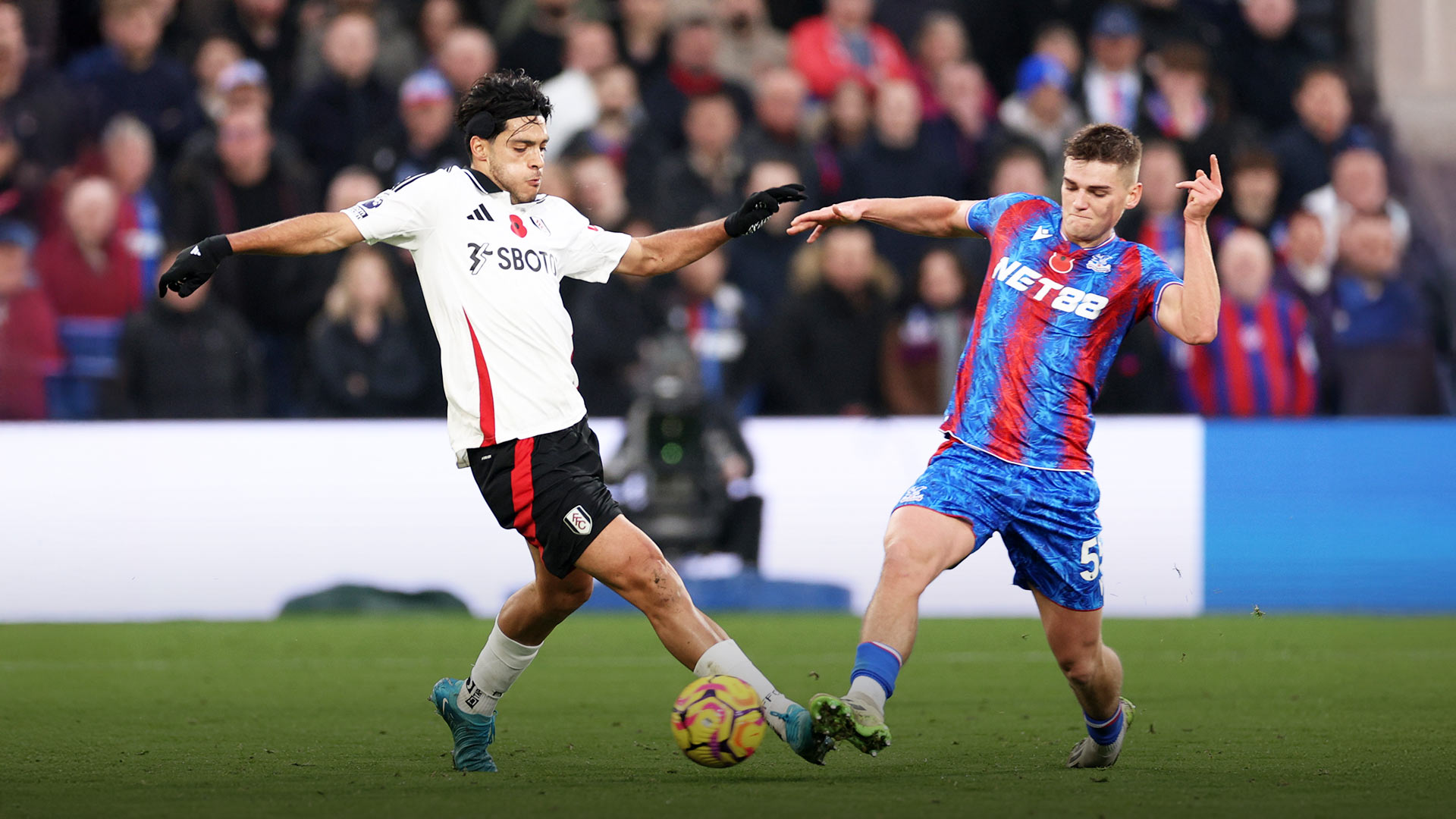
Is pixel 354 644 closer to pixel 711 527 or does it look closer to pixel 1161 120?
pixel 711 527

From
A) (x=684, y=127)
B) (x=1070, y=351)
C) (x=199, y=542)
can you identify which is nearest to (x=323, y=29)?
(x=684, y=127)

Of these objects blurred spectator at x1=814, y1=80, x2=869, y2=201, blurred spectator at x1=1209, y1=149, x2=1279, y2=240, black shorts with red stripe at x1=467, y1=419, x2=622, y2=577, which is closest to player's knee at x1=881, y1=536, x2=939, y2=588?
black shorts with red stripe at x1=467, y1=419, x2=622, y2=577

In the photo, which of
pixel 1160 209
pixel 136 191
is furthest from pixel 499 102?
pixel 1160 209

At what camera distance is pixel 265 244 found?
19.0ft

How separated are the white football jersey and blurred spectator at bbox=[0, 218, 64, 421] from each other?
7586 mm

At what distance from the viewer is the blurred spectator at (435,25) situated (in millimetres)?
14758

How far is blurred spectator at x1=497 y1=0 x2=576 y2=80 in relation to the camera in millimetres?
14617

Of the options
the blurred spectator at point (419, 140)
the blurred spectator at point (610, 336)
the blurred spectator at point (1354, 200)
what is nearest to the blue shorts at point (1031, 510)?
the blurred spectator at point (610, 336)

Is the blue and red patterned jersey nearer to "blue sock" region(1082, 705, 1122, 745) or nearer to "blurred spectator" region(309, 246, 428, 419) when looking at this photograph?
"blue sock" region(1082, 705, 1122, 745)

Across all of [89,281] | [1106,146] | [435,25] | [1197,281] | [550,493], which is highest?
[435,25]

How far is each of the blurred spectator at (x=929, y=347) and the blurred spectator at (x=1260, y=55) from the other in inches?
154

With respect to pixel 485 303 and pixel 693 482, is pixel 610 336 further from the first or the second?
pixel 485 303

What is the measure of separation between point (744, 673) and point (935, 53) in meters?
10.1

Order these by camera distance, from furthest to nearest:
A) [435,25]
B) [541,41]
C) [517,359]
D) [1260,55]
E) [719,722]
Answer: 1. [1260,55]
2. [435,25]
3. [541,41]
4. [517,359]
5. [719,722]
